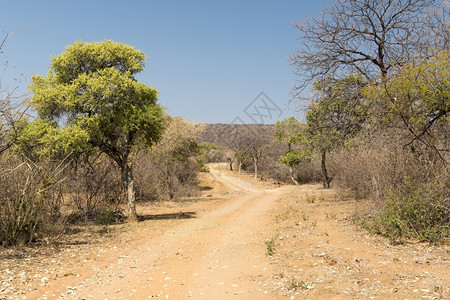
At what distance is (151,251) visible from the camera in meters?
9.04

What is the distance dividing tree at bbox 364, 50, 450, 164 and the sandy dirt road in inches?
188

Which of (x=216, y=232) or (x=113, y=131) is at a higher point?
(x=113, y=131)

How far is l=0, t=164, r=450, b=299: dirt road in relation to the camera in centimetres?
545

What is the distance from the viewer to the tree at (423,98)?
7.04m

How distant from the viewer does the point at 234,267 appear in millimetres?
7172

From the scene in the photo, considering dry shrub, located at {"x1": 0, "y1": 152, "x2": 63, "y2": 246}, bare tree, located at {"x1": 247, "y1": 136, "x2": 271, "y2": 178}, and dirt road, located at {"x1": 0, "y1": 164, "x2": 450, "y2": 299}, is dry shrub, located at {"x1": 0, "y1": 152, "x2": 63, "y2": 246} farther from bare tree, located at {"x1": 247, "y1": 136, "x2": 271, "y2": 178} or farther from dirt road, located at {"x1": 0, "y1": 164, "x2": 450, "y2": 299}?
bare tree, located at {"x1": 247, "y1": 136, "x2": 271, "y2": 178}

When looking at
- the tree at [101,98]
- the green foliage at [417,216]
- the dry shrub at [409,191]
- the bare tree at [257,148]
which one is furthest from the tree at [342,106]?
the bare tree at [257,148]

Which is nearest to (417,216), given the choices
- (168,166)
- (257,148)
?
(168,166)

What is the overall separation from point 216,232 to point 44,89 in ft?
26.1

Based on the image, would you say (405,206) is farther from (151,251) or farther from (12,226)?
(12,226)

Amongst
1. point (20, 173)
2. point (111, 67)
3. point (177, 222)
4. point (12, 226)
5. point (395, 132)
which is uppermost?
point (111, 67)

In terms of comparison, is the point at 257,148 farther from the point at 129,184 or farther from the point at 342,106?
the point at 129,184

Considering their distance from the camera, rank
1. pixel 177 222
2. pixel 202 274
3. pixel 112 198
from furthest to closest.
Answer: pixel 112 198
pixel 177 222
pixel 202 274

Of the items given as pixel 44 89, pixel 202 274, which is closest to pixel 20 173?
pixel 44 89
